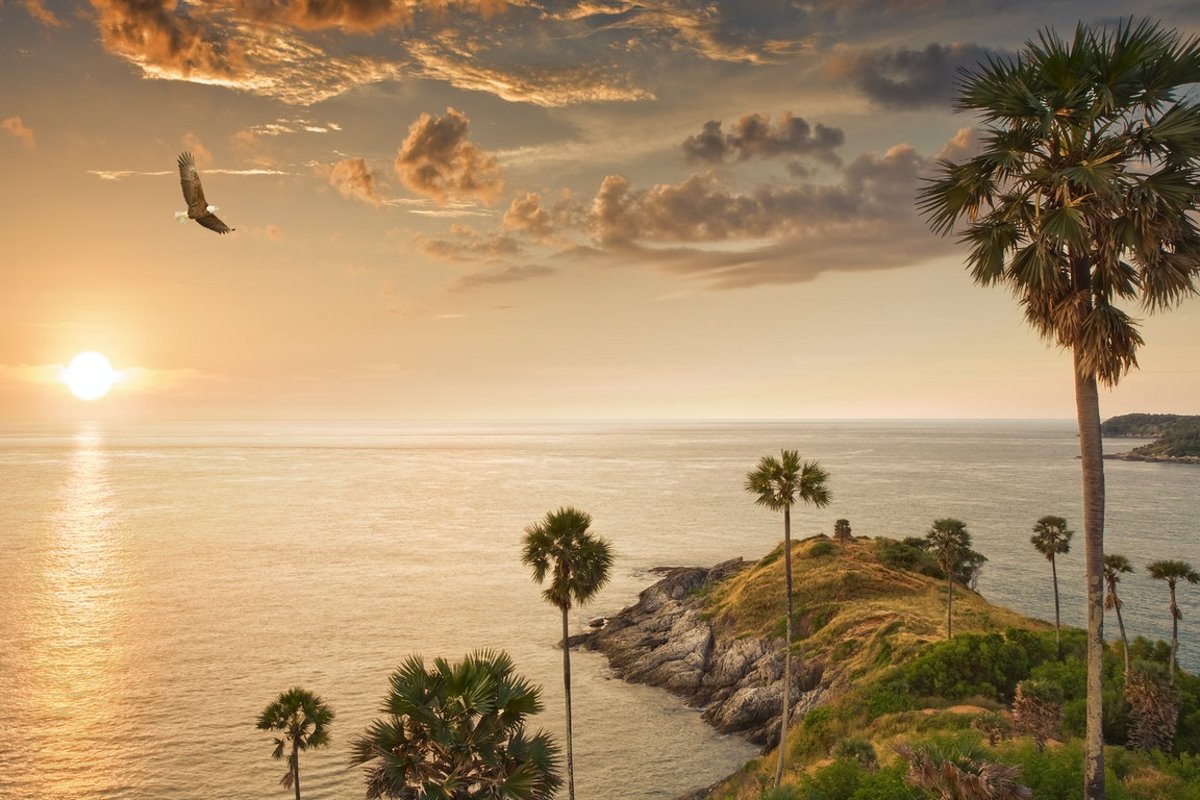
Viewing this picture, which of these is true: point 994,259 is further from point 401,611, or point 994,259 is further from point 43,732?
point 401,611

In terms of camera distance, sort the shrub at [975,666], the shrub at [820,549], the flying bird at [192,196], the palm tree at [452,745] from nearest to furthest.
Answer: the palm tree at [452,745] < the flying bird at [192,196] < the shrub at [975,666] < the shrub at [820,549]

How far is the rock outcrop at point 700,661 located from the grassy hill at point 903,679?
5.52 feet

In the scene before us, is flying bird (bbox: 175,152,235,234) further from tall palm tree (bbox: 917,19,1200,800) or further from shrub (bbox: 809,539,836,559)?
shrub (bbox: 809,539,836,559)

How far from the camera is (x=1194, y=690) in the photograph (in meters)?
30.4

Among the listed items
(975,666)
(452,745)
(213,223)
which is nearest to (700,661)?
(975,666)

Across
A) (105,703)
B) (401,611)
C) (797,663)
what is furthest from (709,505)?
(105,703)

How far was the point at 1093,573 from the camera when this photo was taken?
14.2 meters

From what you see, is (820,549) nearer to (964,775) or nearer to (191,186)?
(964,775)

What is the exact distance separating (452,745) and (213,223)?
16.2 metres

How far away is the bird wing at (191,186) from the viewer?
20438 mm

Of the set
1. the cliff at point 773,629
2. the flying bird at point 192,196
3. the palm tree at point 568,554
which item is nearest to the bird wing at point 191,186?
the flying bird at point 192,196

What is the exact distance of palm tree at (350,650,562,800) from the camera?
1507cm

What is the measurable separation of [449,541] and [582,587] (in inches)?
3382

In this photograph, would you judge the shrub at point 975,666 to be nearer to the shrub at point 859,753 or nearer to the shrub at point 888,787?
the shrub at point 859,753
